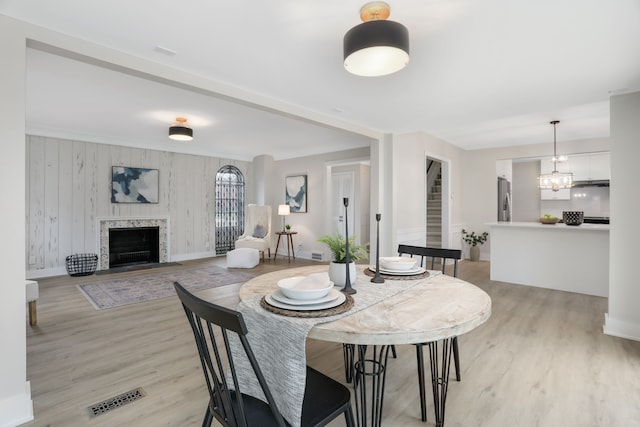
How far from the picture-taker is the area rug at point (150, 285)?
13.0ft

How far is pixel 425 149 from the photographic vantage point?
5.24m

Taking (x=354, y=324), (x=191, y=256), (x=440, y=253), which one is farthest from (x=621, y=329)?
(x=191, y=256)

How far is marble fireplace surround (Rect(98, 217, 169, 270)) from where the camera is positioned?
18.9 ft

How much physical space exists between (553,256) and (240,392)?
491 cm

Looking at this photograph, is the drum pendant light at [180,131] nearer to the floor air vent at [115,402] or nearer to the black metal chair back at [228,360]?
the floor air vent at [115,402]

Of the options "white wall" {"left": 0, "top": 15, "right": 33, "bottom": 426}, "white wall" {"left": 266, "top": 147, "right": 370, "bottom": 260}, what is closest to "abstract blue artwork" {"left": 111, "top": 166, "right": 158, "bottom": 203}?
"white wall" {"left": 266, "top": 147, "right": 370, "bottom": 260}

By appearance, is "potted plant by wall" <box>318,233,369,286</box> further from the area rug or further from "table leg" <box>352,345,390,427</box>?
the area rug

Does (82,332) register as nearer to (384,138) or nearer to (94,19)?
(94,19)

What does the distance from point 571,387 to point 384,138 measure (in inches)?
143

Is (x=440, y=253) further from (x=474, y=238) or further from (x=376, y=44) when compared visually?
(x=474, y=238)

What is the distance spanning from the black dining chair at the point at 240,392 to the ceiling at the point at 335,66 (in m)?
1.67

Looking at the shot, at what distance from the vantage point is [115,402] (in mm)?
1911

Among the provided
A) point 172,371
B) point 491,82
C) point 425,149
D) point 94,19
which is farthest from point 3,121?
point 425,149

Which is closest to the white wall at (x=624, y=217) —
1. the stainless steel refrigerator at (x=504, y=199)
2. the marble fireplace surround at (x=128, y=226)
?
the stainless steel refrigerator at (x=504, y=199)
